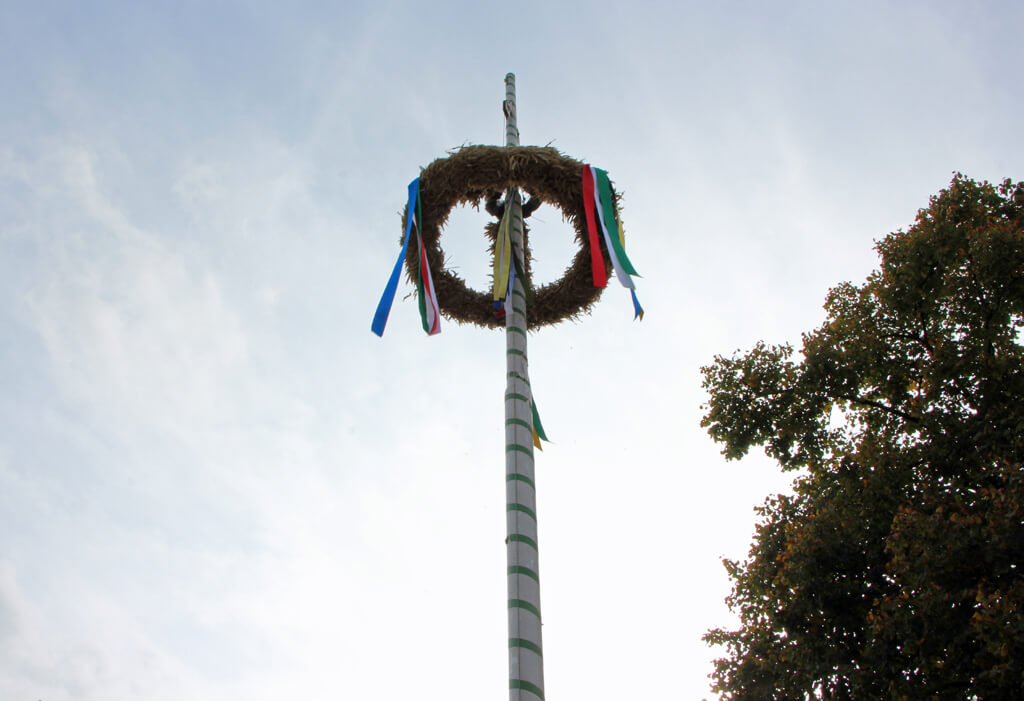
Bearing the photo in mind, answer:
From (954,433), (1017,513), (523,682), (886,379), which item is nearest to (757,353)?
(886,379)

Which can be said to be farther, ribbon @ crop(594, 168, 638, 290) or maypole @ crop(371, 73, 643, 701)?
ribbon @ crop(594, 168, 638, 290)

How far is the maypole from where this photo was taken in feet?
21.6

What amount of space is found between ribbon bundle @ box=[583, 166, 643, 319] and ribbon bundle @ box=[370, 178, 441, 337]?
5.09ft

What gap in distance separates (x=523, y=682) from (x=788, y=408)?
573 cm

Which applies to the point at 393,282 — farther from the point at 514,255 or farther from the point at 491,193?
the point at 491,193

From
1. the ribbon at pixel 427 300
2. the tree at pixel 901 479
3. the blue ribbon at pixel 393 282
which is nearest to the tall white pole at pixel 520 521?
the ribbon at pixel 427 300

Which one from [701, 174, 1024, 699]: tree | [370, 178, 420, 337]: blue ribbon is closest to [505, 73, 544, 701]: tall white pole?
[370, 178, 420, 337]: blue ribbon

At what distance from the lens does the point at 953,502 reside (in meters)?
7.51

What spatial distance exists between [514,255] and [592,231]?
770 mm

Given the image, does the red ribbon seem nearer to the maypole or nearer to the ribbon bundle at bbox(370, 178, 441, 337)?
the maypole

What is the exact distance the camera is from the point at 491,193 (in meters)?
8.44

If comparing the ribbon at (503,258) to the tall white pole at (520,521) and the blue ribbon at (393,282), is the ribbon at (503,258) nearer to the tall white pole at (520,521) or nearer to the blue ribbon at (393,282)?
the tall white pole at (520,521)

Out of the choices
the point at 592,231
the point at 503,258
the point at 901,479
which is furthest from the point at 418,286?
the point at 901,479

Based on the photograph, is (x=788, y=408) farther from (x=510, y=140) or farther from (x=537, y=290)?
(x=510, y=140)
